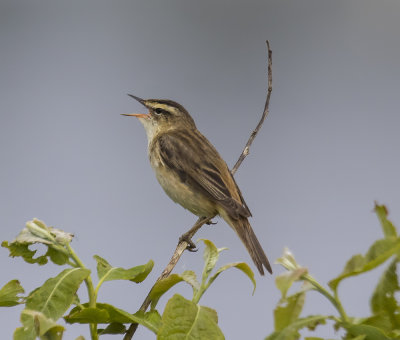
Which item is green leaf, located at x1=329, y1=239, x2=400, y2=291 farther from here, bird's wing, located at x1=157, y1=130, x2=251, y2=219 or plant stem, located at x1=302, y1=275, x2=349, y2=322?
bird's wing, located at x1=157, y1=130, x2=251, y2=219

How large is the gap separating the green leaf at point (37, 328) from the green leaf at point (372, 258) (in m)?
0.46

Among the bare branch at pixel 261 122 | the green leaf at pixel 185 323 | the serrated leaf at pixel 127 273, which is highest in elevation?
the bare branch at pixel 261 122

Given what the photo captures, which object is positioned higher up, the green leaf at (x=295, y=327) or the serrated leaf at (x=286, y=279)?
the serrated leaf at (x=286, y=279)

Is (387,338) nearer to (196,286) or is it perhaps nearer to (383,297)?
(383,297)

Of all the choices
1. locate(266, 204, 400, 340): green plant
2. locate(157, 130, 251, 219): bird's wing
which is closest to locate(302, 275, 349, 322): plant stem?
locate(266, 204, 400, 340): green plant

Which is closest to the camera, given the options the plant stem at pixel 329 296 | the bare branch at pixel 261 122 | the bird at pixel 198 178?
the plant stem at pixel 329 296

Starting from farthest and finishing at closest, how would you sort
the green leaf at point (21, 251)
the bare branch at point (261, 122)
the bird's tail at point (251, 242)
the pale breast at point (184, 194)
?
the pale breast at point (184, 194), the bird's tail at point (251, 242), the bare branch at point (261, 122), the green leaf at point (21, 251)

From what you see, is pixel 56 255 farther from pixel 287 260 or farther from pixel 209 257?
pixel 287 260

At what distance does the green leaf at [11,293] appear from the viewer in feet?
3.86

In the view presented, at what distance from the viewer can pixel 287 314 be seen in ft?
2.61

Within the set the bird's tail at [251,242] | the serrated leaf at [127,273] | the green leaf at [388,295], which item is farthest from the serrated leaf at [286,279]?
the bird's tail at [251,242]

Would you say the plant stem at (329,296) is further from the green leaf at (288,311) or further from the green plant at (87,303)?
the green plant at (87,303)

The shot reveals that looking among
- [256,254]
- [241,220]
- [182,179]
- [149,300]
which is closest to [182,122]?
[182,179]

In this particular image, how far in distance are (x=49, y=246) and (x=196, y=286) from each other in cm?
31
